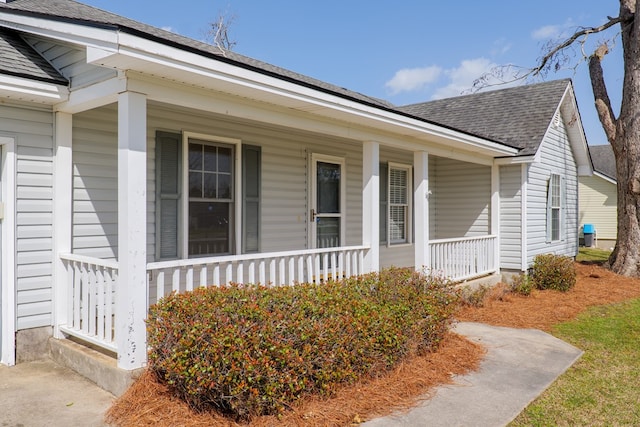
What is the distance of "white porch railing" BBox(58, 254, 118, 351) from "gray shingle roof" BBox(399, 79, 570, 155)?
8365 millimetres

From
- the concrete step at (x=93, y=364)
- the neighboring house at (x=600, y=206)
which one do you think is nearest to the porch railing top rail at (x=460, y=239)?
the concrete step at (x=93, y=364)

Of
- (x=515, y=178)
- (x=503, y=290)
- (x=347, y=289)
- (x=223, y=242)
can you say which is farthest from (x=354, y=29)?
(x=347, y=289)

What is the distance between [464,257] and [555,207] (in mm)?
4445

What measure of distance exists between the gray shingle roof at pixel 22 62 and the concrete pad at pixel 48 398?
294 cm

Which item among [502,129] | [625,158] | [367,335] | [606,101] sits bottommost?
[367,335]

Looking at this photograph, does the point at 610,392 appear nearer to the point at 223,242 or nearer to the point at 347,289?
the point at 347,289

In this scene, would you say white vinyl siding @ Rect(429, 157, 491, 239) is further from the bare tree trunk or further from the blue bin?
the blue bin

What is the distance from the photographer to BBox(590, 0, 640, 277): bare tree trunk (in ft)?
37.5

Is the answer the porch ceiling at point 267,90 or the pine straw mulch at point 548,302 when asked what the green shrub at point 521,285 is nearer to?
the pine straw mulch at point 548,302

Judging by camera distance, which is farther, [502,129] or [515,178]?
[502,129]

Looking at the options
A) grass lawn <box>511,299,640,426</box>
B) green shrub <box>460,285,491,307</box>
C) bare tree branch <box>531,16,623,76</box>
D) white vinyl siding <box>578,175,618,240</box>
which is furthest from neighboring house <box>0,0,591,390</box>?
white vinyl siding <box>578,175,618,240</box>

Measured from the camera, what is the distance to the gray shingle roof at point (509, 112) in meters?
11.1

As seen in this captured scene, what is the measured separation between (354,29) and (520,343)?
683 inches

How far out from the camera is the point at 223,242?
22.7 ft
